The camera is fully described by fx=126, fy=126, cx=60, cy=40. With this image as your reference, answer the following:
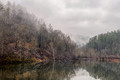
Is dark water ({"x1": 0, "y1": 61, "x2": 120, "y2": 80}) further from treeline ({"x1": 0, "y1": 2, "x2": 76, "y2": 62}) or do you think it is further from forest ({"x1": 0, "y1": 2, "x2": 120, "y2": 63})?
treeline ({"x1": 0, "y1": 2, "x2": 76, "y2": 62})

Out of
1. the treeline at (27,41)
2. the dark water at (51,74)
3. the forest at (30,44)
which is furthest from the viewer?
the treeline at (27,41)

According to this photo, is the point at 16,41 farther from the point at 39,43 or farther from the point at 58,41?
the point at 58,41

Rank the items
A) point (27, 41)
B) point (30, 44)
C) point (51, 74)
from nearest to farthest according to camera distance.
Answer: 1. point (51, 74)
2. point (30, 44)
3. point (27, 41)

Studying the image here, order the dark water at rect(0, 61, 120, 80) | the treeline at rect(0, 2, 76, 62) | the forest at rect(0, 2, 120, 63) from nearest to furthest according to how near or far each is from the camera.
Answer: the dark water at rect(0, 61, 120, 80) < the forest at rect(0, 2, 120, 63) < the treeline at rect(0, 2, 76, 62)

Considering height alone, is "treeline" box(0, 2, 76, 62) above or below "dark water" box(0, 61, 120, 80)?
above

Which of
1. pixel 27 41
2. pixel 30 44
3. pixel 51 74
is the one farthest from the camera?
pixel 27 41

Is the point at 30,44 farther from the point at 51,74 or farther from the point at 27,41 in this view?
the point at 51,74

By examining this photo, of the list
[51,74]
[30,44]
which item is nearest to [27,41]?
[30,44]

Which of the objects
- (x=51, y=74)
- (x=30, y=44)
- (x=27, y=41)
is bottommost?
(x=51, y=74)

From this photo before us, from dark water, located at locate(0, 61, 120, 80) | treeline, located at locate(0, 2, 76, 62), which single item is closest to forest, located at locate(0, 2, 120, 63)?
treeline, located at locate(0, 2, 76, 62)

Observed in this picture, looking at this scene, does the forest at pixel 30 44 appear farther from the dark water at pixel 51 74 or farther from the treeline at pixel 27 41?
the dark water at pixel 51 74

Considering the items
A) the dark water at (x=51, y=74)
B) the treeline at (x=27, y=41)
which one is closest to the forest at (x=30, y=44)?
the treeline at (x=27, y=41)

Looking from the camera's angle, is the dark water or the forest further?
the forest

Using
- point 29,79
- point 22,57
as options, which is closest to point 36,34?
point 22,57
